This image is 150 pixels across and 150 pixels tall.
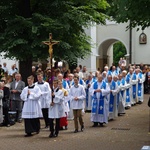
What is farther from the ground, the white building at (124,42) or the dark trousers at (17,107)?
the white building at (124,42)

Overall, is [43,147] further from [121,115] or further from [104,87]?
[121,115]

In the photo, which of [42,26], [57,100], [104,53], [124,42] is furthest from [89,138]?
[104,53]

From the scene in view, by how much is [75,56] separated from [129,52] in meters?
19.8

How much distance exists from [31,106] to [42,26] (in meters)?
4.91

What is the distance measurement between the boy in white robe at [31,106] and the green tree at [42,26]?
3.93 meters

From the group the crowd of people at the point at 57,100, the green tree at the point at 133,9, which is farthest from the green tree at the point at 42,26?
the green tree at the point at 133,9

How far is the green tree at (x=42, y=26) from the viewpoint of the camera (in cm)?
1700

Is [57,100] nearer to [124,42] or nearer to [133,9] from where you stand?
[133,9]

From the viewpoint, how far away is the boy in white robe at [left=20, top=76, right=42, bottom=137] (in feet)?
42.5

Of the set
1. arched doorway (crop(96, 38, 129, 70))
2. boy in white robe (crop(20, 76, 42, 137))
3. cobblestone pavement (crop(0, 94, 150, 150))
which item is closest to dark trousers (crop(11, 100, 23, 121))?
cobblestone pavement (crop(0, 94, 150, 150))

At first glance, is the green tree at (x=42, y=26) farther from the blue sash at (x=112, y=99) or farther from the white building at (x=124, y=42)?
the white building at (x=124, y=42)

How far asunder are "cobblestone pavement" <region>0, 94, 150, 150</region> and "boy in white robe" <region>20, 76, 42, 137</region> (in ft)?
1.38

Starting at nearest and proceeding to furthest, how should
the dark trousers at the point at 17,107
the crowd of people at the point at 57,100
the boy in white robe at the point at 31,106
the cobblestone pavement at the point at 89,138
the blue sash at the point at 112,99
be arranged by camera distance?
the cobblestone pavement at the point at 89,138, the crowd of people at the point at 57,100, the boy in white robe at the point at 31,106, the dark trousers at the point at 17,107, the blue sash at the point at 112,99

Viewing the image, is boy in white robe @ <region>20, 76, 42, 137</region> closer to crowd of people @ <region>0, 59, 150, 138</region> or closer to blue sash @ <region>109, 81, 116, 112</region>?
crowd of people @ <region>0, 59, 150, 138</region>
